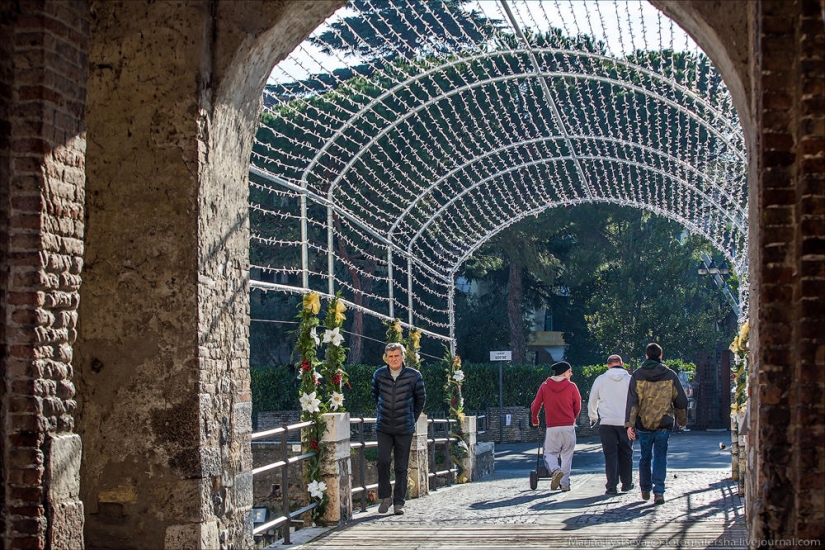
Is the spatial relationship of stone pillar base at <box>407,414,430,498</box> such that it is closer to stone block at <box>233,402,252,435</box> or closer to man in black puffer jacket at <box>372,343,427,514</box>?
man in black puffer jacket at <box>372,343,427,514</box>

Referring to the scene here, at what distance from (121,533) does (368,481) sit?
16.8 m

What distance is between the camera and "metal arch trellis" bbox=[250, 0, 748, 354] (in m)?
10.5

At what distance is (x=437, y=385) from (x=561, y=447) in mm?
20020

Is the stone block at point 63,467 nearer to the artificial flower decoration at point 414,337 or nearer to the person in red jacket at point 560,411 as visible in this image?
the person in red jacket at point 560,411

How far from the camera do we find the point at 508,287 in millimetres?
35719

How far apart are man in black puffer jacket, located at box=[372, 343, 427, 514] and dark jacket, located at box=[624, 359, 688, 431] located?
2.00 metres

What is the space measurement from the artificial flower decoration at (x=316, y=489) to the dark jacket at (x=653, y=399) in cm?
289

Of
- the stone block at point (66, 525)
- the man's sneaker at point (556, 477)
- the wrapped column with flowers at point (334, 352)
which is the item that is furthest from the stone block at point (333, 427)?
the stone block at point (66, 525)

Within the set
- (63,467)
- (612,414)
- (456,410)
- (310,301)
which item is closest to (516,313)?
(456,410)

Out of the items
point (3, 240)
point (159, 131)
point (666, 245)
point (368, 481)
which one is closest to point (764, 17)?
point (159, 131)

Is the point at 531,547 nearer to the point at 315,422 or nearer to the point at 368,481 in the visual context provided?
the point at 315,422

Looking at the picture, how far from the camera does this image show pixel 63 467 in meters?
5.18

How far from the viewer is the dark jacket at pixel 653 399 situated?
988cm

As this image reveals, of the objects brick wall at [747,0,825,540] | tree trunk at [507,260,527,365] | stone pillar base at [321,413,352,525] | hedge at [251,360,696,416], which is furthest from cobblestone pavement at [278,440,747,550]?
tree trunk at [507,260,527,365]
